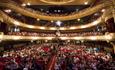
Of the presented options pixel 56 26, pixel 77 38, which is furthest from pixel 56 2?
pixel 77 38

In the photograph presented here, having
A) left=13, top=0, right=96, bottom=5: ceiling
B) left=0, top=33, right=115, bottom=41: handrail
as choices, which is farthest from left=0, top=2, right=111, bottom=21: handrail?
left=0, top=33, right=115, bottom=41: handrail

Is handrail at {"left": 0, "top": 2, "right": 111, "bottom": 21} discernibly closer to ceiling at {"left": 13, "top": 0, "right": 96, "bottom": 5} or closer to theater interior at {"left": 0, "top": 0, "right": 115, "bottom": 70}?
theater interior at {"left": 0, "top": 0, "right": 115, "bottom": 70}

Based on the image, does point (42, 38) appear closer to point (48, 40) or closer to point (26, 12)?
point (48, 40)

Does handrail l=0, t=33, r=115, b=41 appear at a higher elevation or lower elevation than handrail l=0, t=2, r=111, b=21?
lower

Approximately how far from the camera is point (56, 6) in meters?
28.8

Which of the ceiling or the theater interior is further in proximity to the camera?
the ceiling

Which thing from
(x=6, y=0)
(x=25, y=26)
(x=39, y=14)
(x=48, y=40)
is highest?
(x=6, y=0)

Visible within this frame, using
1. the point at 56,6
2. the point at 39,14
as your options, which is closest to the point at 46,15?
the point at 39,14

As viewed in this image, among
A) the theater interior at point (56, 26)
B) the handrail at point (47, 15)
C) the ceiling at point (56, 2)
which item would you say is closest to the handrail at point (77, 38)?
the theater interior at point (56, 26)

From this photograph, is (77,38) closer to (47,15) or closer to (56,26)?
(56,26)

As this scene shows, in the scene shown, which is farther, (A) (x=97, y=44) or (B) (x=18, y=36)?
(A) (x=97, y=44)

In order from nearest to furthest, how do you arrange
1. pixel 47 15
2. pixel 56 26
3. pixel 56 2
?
pixel 47 15 < pixel 56 2 < pixel 56 26

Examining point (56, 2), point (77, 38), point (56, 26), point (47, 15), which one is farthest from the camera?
point (56, 26)

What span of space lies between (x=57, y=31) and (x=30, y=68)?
19.3 meters
